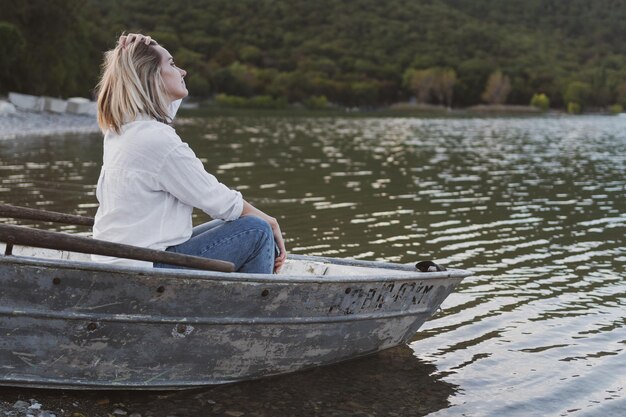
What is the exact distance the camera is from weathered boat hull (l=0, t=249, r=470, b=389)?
17.7ft

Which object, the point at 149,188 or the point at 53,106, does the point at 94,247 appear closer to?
the point at 149,188

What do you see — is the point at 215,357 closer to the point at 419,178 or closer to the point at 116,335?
the point at 116,335

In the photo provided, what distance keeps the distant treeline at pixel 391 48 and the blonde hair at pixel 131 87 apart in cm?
12009

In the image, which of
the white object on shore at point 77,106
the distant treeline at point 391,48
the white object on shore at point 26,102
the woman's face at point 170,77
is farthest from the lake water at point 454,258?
the distant treeline at point 391,48

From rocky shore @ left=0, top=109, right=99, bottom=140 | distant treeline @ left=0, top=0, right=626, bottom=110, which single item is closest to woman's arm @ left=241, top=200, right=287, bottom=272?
rocky shore @ left=0, top=109, right=99, bottom=140

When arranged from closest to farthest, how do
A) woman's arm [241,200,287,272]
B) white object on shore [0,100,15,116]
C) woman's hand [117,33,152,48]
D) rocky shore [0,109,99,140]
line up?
woman's hand [117,33,152,48]
woman's arm [241,200,287,272]
rocky shore [0,109,99,140]
white object on shore [0,100,15,116]

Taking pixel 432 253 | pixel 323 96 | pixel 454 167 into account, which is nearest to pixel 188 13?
pixel 323 96

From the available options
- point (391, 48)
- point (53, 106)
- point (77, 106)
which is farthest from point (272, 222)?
point (391, 48)

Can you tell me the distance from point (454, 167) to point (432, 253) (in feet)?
51.0

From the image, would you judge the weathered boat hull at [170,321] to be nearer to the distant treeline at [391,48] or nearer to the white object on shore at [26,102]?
the white object on shore at [26,102]

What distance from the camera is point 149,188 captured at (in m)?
5.74

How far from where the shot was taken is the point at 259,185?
20719mm

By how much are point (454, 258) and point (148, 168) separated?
6.99 metres

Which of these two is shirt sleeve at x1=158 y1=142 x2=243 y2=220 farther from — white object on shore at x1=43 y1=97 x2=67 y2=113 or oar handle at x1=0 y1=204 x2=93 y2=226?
white object on shore at x1=43 y1=97 x2=67 y2=113
